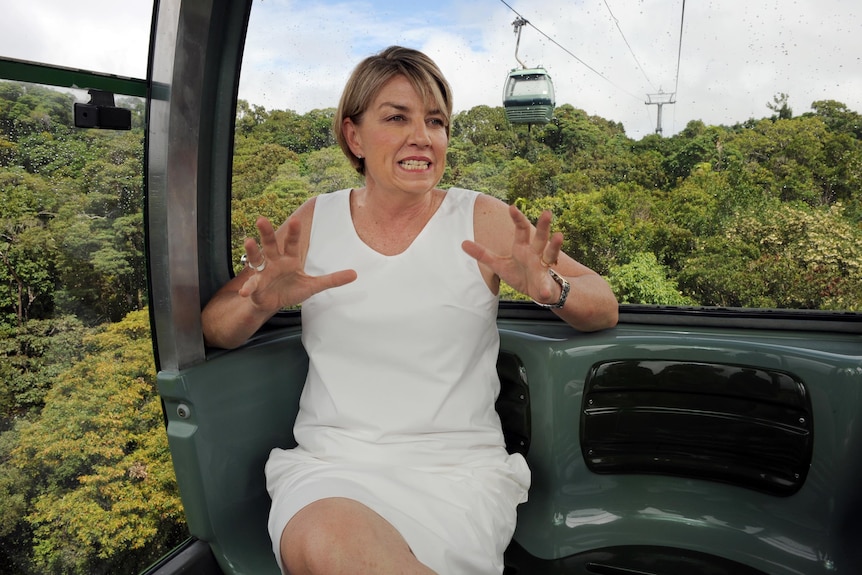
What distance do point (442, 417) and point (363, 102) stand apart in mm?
821

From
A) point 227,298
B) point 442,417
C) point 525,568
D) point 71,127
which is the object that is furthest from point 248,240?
point 525,568

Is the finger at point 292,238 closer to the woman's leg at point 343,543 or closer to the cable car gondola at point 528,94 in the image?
the woman's leg at point 343,543

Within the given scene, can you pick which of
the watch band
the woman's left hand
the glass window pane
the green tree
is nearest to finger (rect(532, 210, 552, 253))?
the woman's left hand

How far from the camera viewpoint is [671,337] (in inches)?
74.6

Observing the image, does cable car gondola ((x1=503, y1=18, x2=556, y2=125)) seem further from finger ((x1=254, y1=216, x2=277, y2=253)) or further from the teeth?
finger ((x1=254, y1=216, x2=277, y2=253))

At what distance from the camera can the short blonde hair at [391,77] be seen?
1.69 meters

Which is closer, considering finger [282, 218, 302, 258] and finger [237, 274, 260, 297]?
finger [282, 218, 302, 258]

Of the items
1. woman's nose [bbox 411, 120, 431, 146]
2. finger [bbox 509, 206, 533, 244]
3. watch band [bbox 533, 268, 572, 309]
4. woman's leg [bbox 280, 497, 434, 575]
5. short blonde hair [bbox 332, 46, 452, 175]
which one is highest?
short blonde hair [bbox 332, 46, 452, 175]

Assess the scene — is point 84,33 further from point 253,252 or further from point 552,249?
point 552,249

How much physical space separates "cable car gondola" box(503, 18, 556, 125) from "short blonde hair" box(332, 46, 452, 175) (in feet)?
4.27

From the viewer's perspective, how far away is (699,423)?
1860mm

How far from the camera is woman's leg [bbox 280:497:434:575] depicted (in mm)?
1271

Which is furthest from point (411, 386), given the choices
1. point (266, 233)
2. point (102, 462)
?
point (102, 462)

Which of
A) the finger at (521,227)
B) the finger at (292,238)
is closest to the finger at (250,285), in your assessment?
the finger at (292,238)
